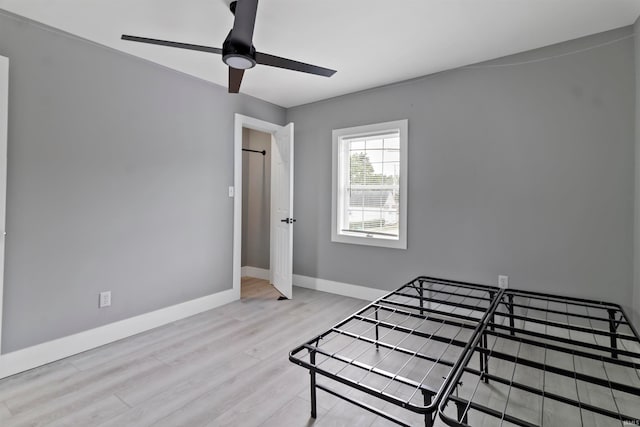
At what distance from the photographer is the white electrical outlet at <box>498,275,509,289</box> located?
9.81ft

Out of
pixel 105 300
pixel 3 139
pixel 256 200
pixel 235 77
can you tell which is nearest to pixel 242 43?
pixel 235 77

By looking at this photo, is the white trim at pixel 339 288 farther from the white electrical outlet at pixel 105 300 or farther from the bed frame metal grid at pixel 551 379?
the white electrical outlet at pixel 105 300

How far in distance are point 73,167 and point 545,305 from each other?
4098 mm

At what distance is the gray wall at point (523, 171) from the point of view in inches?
101

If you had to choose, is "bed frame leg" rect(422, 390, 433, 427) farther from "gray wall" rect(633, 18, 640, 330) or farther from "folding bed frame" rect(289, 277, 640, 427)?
"gray wall" rect(633, 18, 640, 330)

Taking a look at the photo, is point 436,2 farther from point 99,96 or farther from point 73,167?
point 73,167

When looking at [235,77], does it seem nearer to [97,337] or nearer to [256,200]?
[97,337]

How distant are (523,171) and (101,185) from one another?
367cm

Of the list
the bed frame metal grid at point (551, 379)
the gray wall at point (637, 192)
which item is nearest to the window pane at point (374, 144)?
the bed frame metal grid at point (551, 379)

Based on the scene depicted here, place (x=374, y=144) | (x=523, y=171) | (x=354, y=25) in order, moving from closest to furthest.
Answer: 1. (x=354, y=25)
2. (x=523, y=171)
3. (x=374, y=144)

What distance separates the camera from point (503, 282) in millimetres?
3006

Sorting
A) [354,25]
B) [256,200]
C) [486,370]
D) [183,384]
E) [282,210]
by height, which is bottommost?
[183,384]

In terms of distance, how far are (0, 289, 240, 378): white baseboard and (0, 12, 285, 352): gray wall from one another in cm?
6

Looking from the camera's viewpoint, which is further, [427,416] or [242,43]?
[242,43]
